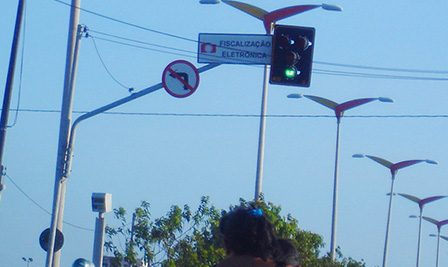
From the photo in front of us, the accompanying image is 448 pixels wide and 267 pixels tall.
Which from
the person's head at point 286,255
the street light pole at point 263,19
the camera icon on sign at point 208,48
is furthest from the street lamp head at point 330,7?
the person's head at point 286,255

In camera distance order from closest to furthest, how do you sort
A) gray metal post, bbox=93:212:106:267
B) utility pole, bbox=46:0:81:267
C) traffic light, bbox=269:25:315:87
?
traffic light, bbox=269:25:315:87
gray metal post, bbox=93:212:106:267
utility pole, bbox=46:0:81:267

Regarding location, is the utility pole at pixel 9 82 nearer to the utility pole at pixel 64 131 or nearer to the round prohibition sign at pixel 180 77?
the utility pole at pixel 64 131

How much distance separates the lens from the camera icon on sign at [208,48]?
14.0 metres

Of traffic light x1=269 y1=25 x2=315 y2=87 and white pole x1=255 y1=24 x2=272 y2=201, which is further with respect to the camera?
white pole x1=255 y1=24 x2=272 y2=201

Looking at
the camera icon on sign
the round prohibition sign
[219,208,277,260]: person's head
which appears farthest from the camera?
the camera icon on sign

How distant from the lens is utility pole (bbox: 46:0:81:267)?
14.3 meters

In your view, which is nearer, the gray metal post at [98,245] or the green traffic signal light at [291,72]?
the green traffic signal light at [291,72]

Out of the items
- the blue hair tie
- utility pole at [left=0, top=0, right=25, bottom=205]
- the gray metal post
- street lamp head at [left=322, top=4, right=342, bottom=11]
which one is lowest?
the gray metal post

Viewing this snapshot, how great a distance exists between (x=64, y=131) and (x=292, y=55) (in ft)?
14.1

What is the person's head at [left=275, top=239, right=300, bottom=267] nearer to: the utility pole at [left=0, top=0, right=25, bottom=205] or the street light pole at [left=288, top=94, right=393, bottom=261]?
the utility pole at [left=0, top=0, right=25, bottom=205]

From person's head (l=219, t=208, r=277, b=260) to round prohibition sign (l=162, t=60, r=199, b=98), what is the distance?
29.8 feet

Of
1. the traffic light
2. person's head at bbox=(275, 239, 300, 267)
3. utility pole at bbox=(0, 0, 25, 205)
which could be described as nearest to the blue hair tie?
person's head at bbox=(275, 239, 300, 267)

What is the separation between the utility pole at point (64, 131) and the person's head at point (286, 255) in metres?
9.58

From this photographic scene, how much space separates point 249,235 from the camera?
4.80m
